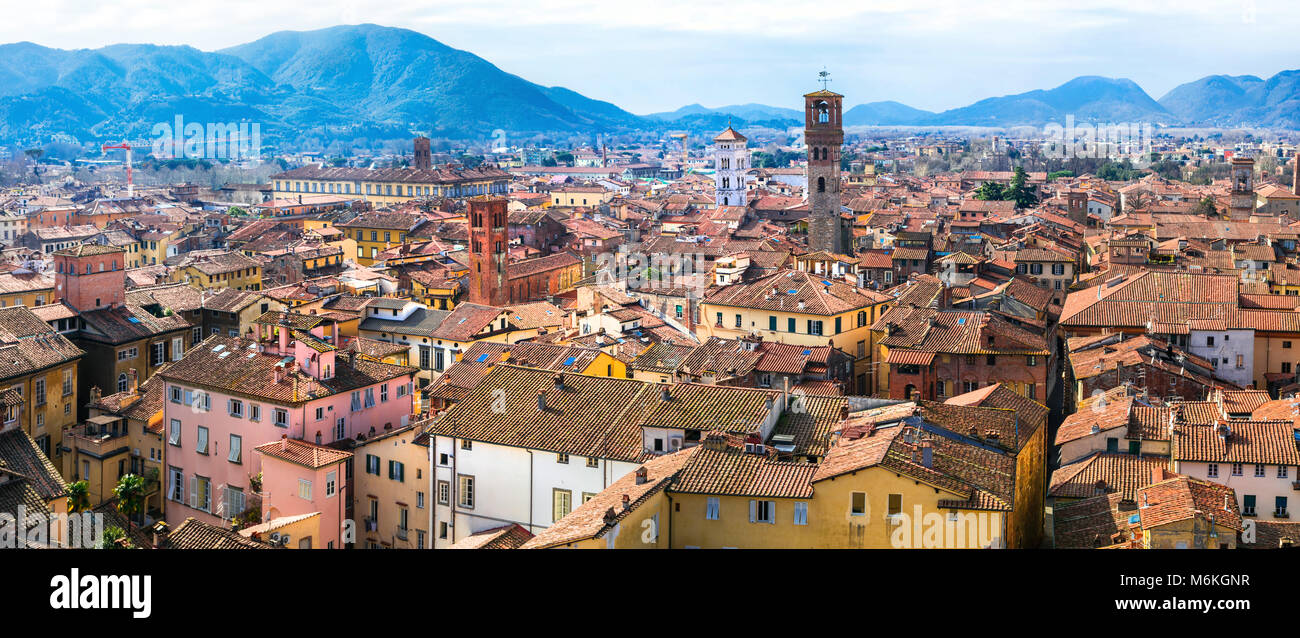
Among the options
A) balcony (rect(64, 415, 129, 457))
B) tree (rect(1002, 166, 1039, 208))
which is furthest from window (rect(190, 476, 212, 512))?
tree (rect(1002, 166, 1039, 208))

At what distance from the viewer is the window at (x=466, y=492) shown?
1667 centimetres

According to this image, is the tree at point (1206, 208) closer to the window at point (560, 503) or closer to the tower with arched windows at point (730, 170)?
the tower with arched windows at point (730, 170)

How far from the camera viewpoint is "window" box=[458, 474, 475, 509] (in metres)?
16.7

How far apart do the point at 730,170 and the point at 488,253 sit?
30.3m

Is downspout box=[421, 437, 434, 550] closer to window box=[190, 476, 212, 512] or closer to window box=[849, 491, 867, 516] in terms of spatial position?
window box=[190, 476, 212, 512]

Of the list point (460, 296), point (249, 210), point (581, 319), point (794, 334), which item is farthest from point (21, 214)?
point (794, 334)

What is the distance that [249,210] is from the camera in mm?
75125

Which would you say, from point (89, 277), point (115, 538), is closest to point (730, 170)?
point (89, 277)

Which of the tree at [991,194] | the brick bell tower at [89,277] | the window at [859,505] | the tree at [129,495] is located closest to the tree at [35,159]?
the tree at [991,194]

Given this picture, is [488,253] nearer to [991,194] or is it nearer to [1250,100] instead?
[991,194]

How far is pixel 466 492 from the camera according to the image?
1675cm

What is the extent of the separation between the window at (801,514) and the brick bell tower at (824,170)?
33.2 m
